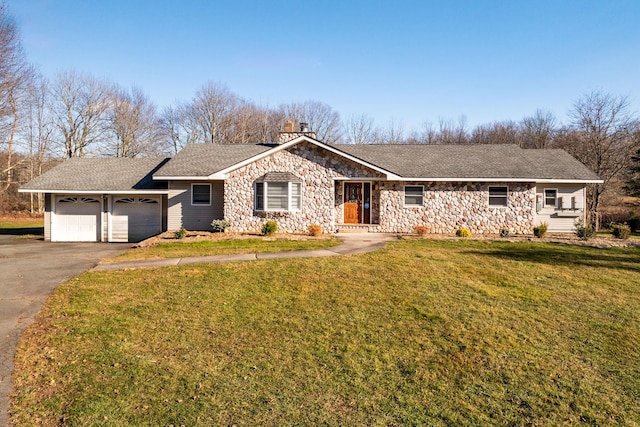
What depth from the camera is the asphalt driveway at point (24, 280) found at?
195 inches

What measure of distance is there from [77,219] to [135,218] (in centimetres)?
301

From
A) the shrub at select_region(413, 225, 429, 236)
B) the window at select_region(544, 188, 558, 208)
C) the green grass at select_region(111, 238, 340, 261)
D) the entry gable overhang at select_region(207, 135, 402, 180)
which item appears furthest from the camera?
the window at select_region(544, 188, 558, 208)

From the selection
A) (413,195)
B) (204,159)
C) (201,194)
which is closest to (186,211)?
(201,194)

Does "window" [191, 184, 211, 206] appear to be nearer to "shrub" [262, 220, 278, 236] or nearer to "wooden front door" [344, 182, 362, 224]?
"shrub" [262, 220, 278, 236]

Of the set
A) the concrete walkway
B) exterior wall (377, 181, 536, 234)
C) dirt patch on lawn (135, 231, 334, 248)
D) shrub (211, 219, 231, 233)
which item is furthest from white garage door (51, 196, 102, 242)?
exterior wall (377, 181, 536, 234)

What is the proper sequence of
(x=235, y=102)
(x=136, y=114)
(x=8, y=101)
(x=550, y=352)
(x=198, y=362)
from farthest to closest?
(x=235, y=102) → (x=136, y=114) → (x=8, y=101) → (x=550, y=352) → (x=198, y=362)

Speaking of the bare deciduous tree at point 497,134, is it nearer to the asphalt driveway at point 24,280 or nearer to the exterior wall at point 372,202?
the exterior wall at point 372,202

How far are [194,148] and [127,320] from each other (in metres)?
16.7

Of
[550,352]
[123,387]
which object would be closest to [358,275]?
[550,352]

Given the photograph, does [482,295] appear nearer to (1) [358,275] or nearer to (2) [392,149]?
(1) [358,275]

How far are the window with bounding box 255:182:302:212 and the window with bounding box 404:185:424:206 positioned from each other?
5.48m

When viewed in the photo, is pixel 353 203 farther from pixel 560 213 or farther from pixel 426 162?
pixel 560 213

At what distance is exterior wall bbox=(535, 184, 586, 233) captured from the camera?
18719 mm

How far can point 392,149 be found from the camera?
22.0 metres
